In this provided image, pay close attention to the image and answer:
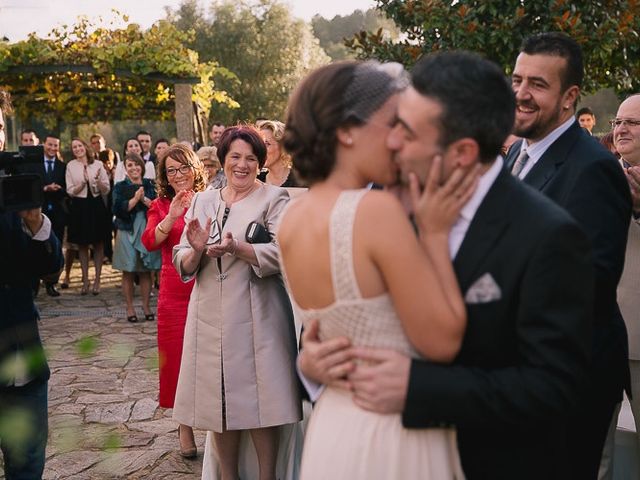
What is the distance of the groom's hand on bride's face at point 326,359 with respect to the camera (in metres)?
1.99

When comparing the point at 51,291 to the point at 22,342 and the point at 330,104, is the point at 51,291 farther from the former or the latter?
the point at 330,104

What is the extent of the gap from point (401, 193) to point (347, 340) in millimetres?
417

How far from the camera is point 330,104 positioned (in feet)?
6.45

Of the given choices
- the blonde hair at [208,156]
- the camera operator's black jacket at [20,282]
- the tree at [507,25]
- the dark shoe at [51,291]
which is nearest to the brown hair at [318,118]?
the camera operator's black jacket at [20,282]

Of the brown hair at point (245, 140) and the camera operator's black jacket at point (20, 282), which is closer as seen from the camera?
the camera operator's black jacket at point (20, 282)

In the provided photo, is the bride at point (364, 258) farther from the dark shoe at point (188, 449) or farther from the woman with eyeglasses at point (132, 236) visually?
→ the woman with eyeglasses at point (132, 236)

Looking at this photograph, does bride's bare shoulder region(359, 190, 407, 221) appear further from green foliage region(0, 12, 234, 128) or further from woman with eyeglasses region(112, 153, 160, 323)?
green foliage region(0, 12, 234, 128)

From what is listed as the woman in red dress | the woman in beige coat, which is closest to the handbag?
the woman in beige coat

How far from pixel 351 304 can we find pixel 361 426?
0.34 m

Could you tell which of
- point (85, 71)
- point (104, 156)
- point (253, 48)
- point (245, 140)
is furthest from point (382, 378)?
point (253, 48)

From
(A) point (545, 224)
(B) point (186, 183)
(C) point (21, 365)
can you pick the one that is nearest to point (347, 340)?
(A) point (545, 224)

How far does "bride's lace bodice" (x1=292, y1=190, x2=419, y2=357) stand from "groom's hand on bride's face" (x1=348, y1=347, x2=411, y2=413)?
3 cm

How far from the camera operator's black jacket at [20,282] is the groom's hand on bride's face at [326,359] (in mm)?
1888

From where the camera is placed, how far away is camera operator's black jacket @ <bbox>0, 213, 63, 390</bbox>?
11.4 ft
